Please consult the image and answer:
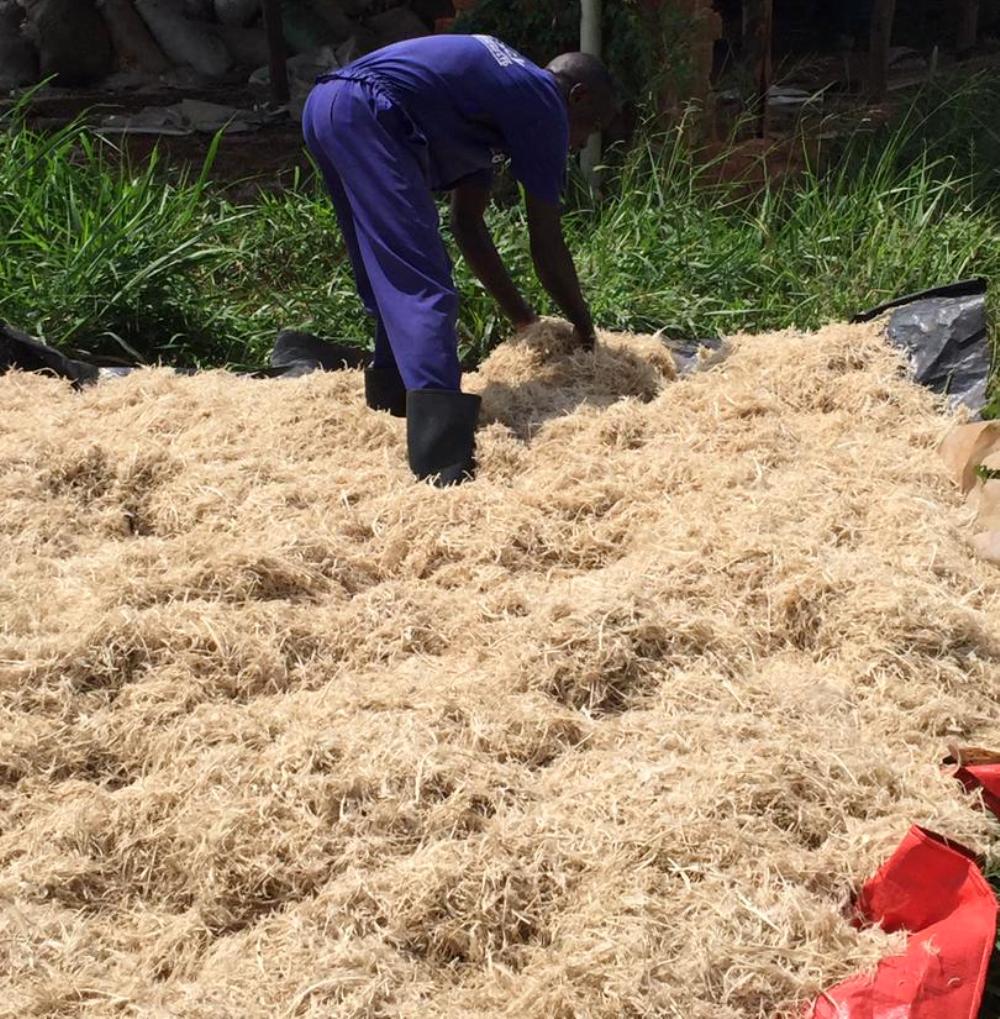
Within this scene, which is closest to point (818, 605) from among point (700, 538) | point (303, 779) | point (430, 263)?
point (700, 538)

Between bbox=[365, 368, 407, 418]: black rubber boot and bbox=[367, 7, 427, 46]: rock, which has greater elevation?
bbox=[365, 368, 407, 418]: black rubber boot

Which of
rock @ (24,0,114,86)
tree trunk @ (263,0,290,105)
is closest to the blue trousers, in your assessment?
tree trunk @ (263,0,290,105)

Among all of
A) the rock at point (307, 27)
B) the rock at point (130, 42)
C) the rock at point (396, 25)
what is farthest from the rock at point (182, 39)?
the rock at point (396, 25)

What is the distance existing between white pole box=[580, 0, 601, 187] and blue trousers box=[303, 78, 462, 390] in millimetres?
2100

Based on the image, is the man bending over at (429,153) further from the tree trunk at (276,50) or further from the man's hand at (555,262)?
the tree trunk at (276,50)

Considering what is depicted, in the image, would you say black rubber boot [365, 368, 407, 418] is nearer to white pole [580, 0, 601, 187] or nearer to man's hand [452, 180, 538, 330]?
man's hand [452, 180, 538, 330]

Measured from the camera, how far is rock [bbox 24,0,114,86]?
36.1 feet

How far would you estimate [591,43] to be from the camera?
595 cm

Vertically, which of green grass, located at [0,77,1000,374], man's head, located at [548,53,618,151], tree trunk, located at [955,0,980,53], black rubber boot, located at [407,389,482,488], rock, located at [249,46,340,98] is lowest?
rock, located at [249,46,340,98]

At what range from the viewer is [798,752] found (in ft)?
8.15

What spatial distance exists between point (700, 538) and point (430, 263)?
48.9 inches

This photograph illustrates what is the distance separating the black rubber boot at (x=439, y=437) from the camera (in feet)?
12.1

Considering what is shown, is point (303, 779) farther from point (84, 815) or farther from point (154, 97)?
point (154, 97)

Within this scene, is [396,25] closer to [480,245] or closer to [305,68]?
[305,68]
